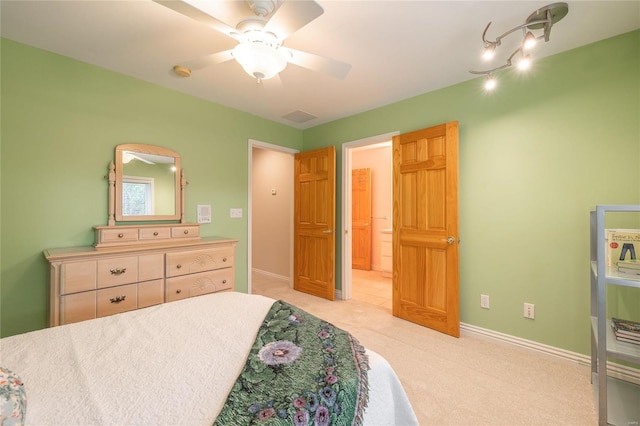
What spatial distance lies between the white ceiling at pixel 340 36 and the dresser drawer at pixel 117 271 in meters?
1.73

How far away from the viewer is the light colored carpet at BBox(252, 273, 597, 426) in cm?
156

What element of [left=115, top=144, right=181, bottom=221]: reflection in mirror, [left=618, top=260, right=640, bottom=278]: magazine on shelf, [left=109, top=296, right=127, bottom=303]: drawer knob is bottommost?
[left=109, top=296, right=127, bottom=303]: drawer knob

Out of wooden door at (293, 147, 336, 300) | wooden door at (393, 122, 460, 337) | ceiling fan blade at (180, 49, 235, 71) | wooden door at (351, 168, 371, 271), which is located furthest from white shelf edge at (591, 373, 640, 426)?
wooden door at (351, 168, 371, 271)

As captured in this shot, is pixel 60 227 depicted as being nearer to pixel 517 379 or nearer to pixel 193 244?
pixel 193 244

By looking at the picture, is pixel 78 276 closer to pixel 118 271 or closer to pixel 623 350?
pixel 118 271

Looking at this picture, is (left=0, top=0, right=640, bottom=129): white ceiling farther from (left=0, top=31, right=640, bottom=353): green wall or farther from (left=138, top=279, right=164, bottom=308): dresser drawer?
(left=138, top=279, right=164, bottom=308): dresser drawer

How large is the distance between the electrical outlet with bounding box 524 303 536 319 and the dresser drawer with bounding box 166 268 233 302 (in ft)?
9.14

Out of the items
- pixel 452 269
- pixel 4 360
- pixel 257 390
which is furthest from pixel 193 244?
pixel 452 269

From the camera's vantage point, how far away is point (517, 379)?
6.21 feet

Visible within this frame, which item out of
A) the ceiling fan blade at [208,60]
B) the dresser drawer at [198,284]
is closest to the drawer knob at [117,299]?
the dresser drawer at [198,284]

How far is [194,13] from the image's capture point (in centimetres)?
123

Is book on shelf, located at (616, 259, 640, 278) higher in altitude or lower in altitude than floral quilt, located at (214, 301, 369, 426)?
higher

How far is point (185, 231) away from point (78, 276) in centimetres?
96

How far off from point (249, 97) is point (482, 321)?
339 cm
